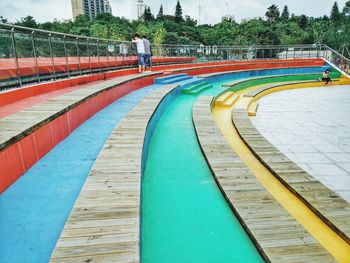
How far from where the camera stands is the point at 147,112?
5852mm

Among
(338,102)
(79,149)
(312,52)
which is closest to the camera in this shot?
(79,149)

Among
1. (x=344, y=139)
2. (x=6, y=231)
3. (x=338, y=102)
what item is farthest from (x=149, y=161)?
(x=338, y=102)

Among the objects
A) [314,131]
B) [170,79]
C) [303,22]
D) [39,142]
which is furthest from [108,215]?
[303,22]

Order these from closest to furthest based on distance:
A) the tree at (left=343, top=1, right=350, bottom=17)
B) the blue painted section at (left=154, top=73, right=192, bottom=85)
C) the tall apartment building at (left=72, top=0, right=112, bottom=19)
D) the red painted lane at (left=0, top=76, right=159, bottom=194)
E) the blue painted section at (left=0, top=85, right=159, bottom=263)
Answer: the blue painted section at (left=0, top=85, right=159, bottom=263) → the red painted lane at (left=0, top=76, right=159, bottom=194) → the blue painted section at (left=154, top=73, right=192, bottom=85) → the tree at (left=343, top=1, right=350, bottom=17) → the tall apartment building at (left=72, top=0, right=112, bottom=19)

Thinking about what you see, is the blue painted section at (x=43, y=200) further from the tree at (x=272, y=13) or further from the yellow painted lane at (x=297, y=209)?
the tree at (x=272, y=13)

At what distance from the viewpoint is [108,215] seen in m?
2.29

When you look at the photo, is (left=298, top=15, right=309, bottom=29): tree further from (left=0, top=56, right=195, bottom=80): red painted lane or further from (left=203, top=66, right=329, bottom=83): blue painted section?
(left=0, top=56, right=195, bottom=80): red painted lane

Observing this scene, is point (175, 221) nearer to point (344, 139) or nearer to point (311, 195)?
point (311, 195)

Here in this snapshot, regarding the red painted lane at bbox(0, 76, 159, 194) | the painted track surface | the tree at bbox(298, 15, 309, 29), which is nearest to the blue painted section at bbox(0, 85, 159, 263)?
the red painted lane at bbox(0, 76, 159, 194)

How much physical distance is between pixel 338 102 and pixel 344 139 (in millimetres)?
7083

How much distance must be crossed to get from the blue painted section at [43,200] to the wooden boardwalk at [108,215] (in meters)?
0.22

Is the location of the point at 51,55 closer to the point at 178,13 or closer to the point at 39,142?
the point at 39,142

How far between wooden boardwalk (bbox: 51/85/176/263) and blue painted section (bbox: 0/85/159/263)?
0.22m

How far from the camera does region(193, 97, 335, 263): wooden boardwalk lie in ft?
7.25
